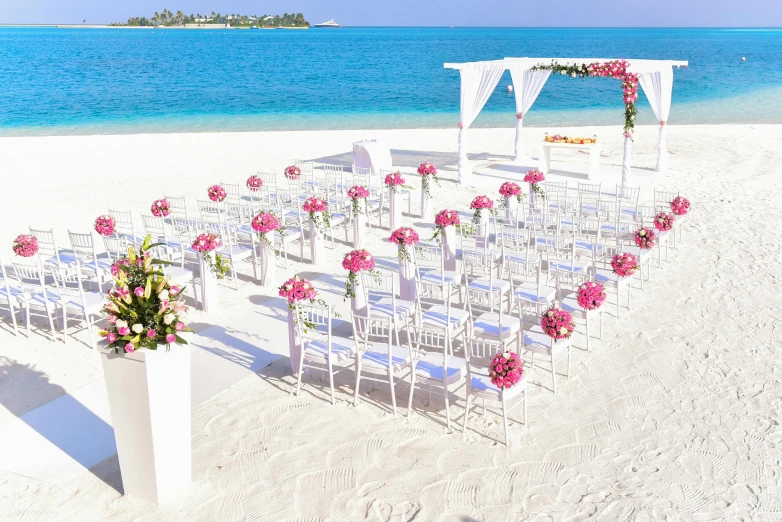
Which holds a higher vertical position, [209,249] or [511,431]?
[209,249]

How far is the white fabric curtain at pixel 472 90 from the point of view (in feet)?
54.5

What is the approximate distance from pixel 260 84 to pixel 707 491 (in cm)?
5289

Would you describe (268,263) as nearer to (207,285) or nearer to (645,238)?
(207,285)

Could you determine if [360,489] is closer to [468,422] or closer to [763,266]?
[468,422]

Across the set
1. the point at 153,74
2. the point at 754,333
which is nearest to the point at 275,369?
the point at 754,333

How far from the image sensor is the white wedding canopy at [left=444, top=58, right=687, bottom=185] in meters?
15.8

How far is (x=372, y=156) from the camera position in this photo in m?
17.2

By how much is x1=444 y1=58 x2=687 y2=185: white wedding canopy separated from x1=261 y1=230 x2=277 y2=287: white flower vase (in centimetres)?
731

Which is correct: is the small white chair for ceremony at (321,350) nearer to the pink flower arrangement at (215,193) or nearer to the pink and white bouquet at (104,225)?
the pink and white bouquet at (104,225)

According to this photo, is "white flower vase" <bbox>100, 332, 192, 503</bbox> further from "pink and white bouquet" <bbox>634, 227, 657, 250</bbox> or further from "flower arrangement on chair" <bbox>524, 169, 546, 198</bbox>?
"flower arrangement on chair" <bbox>524, 169, 546, 198</bbox>

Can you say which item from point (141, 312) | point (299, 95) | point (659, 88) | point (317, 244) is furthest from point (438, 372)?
point (299, 95)

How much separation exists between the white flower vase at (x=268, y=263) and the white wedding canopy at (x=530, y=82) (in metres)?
7.31

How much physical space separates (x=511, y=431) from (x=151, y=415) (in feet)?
10.4

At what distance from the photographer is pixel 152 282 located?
5.44m
